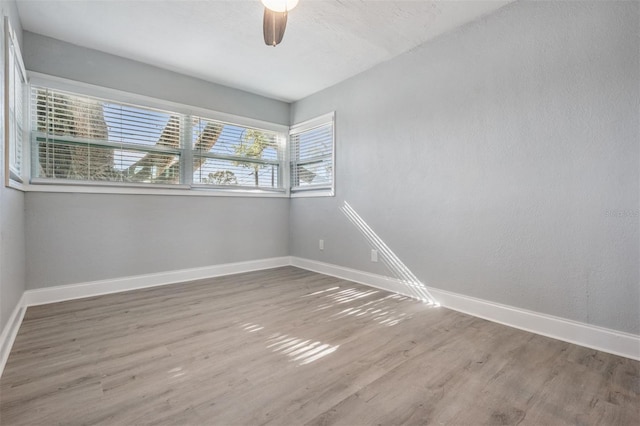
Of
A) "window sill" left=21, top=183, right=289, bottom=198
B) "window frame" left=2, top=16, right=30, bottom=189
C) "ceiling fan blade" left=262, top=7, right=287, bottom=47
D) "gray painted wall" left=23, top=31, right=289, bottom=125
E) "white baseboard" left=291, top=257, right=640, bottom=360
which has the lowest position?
"white baseboard" left=291, top=257, right=640, bottom=360

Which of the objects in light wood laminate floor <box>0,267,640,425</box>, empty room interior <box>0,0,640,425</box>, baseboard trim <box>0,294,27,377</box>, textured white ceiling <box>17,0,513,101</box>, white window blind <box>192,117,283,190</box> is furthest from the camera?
white window blind <box>192,117,283,190</box>

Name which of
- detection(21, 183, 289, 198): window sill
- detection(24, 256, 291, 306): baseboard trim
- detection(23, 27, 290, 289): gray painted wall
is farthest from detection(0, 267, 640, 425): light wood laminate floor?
detection(21, 183, 289, 198): window sill

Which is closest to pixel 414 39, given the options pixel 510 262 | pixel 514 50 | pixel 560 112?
pixel 514 50

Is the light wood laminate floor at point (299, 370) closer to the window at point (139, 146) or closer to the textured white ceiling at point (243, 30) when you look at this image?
the window at point (139, 146)

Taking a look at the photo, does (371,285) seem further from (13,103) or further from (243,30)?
(13,103)

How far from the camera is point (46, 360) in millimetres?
1748

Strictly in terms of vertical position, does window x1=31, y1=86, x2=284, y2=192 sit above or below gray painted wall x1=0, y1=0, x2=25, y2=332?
above

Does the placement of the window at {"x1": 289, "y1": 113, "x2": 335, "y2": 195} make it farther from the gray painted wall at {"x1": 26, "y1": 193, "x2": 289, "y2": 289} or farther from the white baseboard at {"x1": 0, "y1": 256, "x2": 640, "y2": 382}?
the white baseboard at {"x1": 0, "y1": 256, "x2": 640, "y2": 382}

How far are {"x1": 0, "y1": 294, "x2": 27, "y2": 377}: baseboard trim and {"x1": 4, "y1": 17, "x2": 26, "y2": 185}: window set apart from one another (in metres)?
0.93

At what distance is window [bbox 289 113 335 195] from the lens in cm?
394

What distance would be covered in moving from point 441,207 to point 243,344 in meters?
1.99

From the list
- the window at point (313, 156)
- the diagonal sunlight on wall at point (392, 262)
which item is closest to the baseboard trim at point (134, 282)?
the window at point (313, 156)

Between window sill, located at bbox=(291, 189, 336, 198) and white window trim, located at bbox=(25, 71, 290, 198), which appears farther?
window sill, located at bbox=(291, 189, 336, 198)

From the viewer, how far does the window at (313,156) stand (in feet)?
12.9
